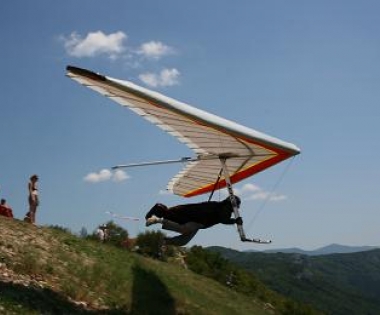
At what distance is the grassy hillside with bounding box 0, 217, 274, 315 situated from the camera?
1255 centimetres

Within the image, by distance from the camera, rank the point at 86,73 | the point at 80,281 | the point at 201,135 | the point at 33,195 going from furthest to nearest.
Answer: the point at 33,195 → the point at 80,281 → the point at 201,135 → the point at 86,73

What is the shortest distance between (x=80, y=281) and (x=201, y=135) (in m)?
5.22

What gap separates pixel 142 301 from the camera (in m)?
16.3

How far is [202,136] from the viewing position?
14.6 metres

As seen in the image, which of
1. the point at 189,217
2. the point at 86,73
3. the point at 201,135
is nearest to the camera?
the point at 86,73

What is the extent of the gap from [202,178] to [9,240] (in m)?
6.04

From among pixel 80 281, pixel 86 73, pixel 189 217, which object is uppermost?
pixel 86 73

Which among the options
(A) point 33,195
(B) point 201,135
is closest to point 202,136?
(B) point 201,135

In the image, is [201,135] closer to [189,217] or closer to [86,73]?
[189,217]

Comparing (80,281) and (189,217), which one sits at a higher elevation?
(189,217)

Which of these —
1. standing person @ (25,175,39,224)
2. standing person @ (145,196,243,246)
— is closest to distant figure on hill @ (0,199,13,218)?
standing person @ (25,175,39,224)

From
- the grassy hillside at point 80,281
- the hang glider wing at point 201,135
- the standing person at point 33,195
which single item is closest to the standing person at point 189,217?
the hang glider wing at point 201,135

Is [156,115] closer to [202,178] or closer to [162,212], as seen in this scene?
[162,212]

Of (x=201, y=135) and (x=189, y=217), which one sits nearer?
(x=189, y=217)
